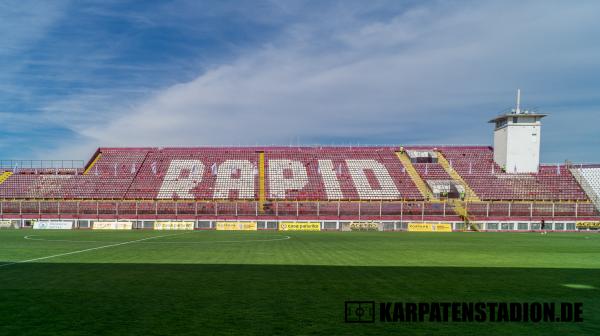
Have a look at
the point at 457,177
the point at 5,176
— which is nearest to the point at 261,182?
the point at 457,177

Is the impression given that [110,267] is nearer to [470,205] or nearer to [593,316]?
[593,316]

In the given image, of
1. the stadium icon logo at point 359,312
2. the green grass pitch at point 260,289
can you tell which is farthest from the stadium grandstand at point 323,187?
the stadium icon logo at point 359,312

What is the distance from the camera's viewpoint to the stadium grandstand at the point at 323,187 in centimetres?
5206

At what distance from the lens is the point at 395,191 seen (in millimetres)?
61562

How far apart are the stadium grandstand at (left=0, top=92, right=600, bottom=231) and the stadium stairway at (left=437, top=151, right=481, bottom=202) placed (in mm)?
293

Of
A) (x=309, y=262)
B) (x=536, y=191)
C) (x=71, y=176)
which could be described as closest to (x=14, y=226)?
(x=71, y=176)

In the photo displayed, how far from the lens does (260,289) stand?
12.6 m

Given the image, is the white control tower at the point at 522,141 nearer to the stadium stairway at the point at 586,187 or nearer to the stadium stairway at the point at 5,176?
the stadium stairway at the point at 586,187

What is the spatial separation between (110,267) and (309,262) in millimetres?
8453

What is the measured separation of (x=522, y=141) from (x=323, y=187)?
3307 centimetres

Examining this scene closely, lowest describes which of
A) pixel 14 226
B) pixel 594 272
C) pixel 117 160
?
pixel 14 226

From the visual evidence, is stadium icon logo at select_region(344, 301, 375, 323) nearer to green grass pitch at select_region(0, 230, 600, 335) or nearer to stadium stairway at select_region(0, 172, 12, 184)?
green grass pitch at select_region(0, 230, 600, 335)

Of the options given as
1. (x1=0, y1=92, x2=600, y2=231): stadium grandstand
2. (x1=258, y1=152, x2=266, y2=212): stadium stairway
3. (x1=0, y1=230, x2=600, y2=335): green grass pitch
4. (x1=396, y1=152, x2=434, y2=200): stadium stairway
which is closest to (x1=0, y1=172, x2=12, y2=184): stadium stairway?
(x1=0, y1=92, x2=600, y2=231): stadium grandstand

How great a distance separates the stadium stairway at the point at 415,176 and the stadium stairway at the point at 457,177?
5063mm
